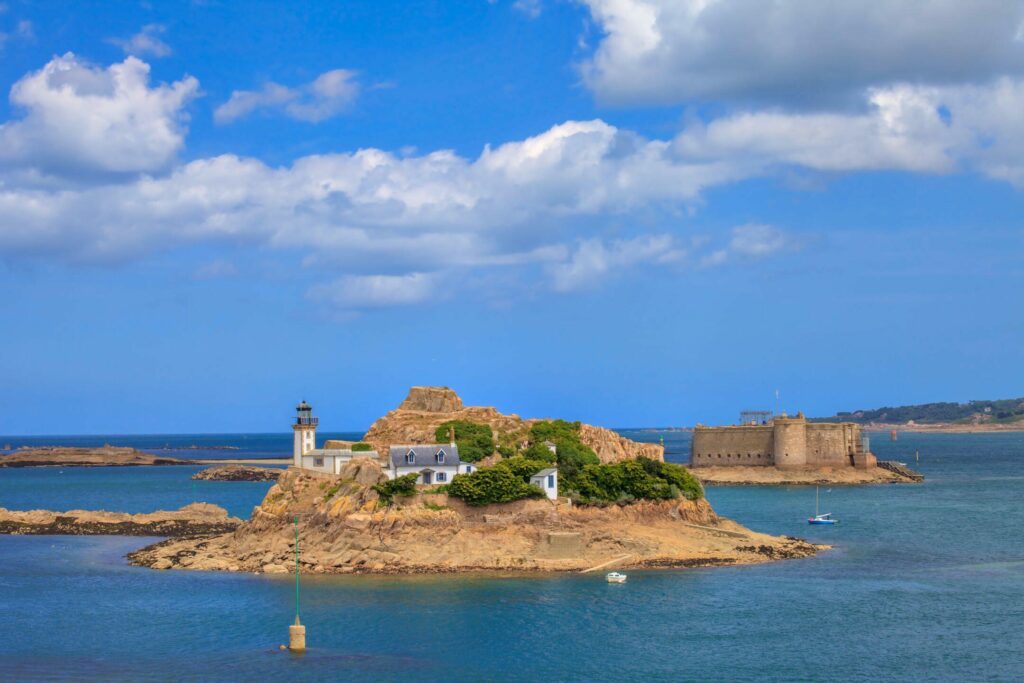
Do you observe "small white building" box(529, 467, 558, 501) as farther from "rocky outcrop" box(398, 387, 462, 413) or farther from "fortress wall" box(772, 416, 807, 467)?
"fortress wall" box(772, 416, 807, 467)

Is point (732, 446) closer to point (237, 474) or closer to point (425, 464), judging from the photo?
point (237, 474)

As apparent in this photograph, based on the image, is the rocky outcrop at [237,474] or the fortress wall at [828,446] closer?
the fortress wall at [828,446]

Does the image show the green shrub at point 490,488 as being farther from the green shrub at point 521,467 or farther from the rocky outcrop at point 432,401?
the rocky outcrop at point 432,401

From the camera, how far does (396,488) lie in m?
63.2

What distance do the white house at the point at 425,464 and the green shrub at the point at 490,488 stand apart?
1.74m

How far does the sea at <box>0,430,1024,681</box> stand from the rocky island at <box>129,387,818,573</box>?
2.37 meters

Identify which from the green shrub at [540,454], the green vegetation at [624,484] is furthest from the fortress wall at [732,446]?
the green shrub at [540,454]

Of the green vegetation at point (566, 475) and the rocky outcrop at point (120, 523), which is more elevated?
the green vegetation at point (566, 475)

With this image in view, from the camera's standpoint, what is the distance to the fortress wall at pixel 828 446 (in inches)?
5027

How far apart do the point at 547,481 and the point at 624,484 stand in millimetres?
5671

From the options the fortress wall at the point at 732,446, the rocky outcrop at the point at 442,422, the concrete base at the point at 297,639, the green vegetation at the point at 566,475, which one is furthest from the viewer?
the fortress wall at the point at 732,446

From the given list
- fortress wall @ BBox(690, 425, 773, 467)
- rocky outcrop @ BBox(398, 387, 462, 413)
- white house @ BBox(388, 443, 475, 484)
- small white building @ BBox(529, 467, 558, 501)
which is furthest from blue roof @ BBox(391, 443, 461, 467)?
fortress wall @ BBox(690, 425, 773, 467)

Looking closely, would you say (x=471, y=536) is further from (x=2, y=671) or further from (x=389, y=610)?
(x=2, y=671)

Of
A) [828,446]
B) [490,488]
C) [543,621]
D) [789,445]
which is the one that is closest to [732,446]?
[789,445]
